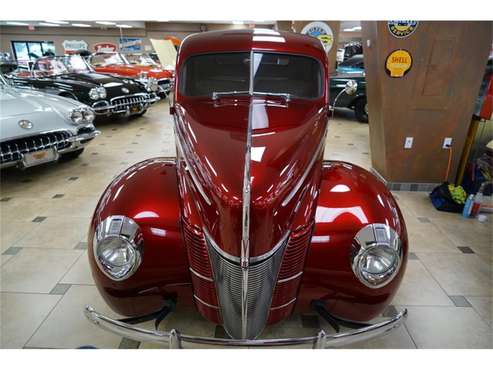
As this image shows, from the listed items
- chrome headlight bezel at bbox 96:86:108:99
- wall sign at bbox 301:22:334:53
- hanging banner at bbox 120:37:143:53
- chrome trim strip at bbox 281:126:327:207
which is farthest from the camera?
hanging banner at bbox 120:37:143:53

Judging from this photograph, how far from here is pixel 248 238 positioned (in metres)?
1.31

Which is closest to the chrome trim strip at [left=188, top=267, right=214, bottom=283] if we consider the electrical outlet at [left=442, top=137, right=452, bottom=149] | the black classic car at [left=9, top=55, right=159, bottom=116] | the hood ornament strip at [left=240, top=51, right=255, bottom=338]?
the hood ornament strip at [left=240, top=51, right=255, bottom=338]

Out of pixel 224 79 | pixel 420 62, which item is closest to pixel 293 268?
pixel 224 79

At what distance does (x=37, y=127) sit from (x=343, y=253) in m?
3.70

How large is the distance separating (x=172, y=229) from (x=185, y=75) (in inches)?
50.5

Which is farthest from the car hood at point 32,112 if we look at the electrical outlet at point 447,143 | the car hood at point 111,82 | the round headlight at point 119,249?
the electrical outlet at point 447,143

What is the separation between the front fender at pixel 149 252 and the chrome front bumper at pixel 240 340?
22 cm

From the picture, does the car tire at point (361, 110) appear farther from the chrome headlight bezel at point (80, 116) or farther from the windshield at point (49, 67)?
the windshield at point (49, 67)

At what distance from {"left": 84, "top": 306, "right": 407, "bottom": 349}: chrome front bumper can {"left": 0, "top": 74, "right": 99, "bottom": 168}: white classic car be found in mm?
2954

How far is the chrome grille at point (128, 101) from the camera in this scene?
21.0 feet

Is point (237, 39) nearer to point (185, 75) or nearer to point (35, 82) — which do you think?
point (185, 75)

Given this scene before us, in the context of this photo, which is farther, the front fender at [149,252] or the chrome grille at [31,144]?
the chrome grille at [31,144]

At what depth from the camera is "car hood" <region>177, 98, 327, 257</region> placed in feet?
4.40

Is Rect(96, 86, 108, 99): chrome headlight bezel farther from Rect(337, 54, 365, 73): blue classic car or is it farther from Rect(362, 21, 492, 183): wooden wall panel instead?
Rect(337, 54, 365, 73): blue classic car
